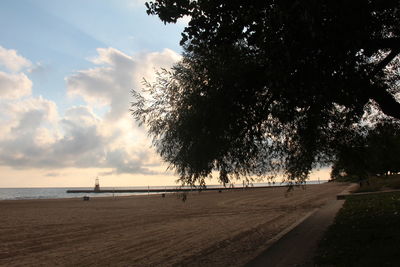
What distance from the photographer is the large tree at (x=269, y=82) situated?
283 inches

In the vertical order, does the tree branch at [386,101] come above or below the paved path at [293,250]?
above

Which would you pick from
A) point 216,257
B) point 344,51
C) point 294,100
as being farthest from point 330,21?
point 216,257

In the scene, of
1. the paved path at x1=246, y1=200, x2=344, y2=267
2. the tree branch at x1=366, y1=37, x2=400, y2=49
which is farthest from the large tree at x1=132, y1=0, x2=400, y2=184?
the paved path at x1=246, y1=200, x2=344, y2=267

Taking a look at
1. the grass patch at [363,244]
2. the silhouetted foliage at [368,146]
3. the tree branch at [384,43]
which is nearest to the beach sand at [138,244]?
the grass patch at [363,244]

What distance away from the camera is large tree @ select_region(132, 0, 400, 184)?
7184 mm

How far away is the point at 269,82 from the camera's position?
793cm

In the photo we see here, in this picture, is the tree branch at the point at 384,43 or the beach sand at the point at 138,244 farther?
the beach sand at the point at 138,244

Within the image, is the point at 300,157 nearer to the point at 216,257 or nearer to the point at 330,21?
the point at 216,257

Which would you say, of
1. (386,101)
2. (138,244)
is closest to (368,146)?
(386,101)

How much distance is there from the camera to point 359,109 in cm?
813

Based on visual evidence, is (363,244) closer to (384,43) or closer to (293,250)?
(293,250)

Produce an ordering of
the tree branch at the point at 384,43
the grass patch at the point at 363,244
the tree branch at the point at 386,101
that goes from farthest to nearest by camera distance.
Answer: the tree branch at the point at 386,101 < the tree branch at the point at 384,43 < the grass patch at the point at 363,244

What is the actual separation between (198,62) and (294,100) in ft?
10.6

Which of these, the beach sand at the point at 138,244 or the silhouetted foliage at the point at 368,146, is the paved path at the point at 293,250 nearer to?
the beach sand at the point at 138,244
